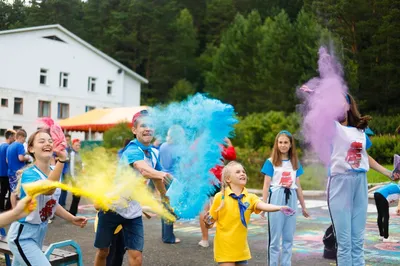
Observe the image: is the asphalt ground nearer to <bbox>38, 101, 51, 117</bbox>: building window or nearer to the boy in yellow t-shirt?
the boy in yellow t-shirt

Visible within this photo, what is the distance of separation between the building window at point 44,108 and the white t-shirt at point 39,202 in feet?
130

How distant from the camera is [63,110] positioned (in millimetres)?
44469

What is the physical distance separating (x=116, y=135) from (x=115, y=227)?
22960 millimetres

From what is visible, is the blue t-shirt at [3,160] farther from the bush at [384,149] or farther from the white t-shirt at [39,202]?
the bush at [384,149]

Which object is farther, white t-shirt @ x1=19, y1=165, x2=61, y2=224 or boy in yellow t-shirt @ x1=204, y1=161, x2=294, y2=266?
boy in yellow t-shirt @ x1=204, y1=161, x2=294, y2=266

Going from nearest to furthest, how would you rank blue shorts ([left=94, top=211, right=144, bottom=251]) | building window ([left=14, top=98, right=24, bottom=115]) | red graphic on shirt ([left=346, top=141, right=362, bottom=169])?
blue shorts ([left=94, top=211, right=144, bottom=251]) → red graphic on shirt ([left=346, top=141, right=362, bottom=169]) → building window ([left=14, top=98, right=24, bottom=115])

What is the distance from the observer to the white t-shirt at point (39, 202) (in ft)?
14.2

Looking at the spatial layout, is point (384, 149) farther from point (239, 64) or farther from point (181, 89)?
point (181, 89)

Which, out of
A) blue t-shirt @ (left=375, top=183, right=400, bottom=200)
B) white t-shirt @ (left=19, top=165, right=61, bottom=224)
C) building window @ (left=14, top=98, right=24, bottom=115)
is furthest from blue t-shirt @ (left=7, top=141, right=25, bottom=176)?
building window @ (left=14, top=98, right=24, bottom=115)

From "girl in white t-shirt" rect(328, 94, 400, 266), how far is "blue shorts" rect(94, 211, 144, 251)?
81.6 inches

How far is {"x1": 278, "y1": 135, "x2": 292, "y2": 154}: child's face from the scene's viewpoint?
6.29m

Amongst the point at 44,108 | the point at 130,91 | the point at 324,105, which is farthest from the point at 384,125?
the point at 130,91

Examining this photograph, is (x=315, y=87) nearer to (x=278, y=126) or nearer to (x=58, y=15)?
(x=278, y=126)

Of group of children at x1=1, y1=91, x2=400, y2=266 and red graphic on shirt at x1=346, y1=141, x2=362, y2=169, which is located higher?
red graphic on shirt at x1=346, y1=141, x2=362, y2=169
